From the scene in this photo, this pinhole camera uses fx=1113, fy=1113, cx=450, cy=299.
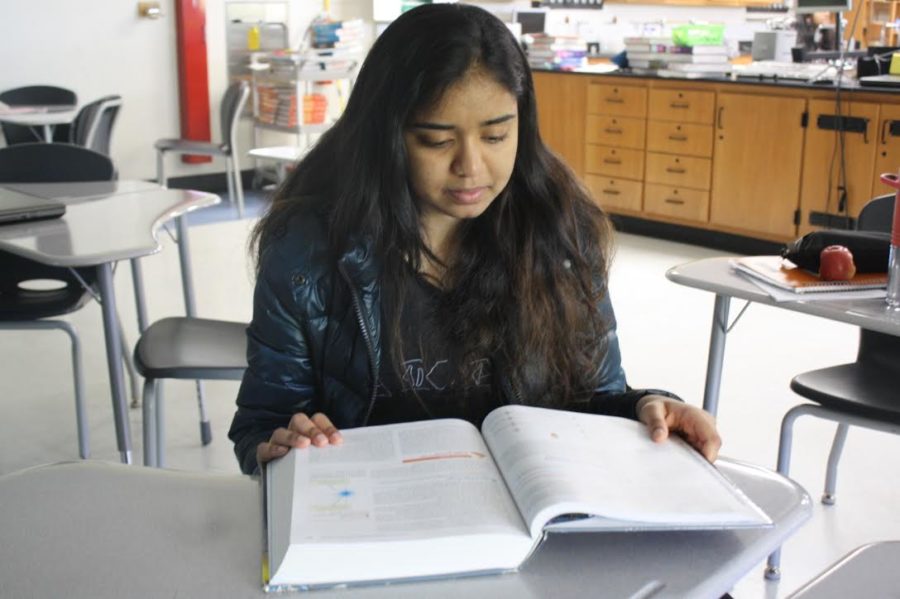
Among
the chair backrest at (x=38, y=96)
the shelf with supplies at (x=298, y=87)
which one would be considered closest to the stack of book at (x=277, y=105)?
the shelf with supplies at (x=298, y=87)

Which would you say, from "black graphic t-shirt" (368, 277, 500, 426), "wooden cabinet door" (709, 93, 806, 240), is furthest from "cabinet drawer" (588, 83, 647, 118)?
"black graphic t-shirt" (368, 277, 500, 426)

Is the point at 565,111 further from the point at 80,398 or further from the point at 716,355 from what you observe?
the point at 716,355

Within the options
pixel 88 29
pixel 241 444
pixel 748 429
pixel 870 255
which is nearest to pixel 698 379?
pixel 748 429

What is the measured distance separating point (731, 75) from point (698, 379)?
2449 mm

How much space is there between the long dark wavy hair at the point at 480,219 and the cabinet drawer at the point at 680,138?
399 centimetres

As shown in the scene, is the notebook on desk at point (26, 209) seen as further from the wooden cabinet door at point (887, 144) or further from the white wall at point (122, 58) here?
the white wall at point (122, 58)

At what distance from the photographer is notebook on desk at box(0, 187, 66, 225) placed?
2.31m

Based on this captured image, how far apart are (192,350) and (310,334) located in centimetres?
87

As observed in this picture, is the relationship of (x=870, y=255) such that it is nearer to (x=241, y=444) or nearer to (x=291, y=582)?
(x=241, y=444)

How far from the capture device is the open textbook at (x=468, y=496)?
0.87 m

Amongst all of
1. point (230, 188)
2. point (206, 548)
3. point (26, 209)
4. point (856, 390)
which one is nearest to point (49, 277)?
point (26, 209)

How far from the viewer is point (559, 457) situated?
1.00 m

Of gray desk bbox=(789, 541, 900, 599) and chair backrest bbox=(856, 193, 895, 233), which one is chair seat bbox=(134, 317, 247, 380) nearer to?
gray desk bbox=(789, 541, 900, 599)

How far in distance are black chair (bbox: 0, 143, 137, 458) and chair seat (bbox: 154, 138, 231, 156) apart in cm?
291
